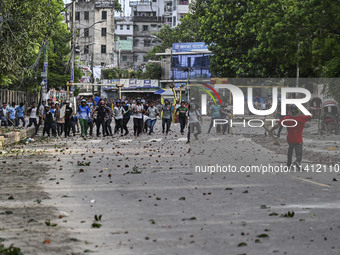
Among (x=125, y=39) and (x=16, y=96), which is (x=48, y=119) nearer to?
(x=16, y=96)

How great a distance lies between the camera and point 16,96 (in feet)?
175

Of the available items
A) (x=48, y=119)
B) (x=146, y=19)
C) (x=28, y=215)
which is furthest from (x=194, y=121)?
(x=146, y=19)

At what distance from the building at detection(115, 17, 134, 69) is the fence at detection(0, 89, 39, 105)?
7111 centimetres

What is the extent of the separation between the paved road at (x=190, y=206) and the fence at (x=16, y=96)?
1107 inches

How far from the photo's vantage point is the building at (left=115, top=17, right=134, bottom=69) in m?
136

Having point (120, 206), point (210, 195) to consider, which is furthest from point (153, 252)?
point (210, 195)

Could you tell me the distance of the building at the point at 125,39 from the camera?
447ft

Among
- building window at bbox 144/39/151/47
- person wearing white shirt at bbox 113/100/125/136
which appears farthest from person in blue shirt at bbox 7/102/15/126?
building window at bbox 144/39/151/47

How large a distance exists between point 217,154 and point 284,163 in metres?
3.56

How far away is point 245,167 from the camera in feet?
57.8

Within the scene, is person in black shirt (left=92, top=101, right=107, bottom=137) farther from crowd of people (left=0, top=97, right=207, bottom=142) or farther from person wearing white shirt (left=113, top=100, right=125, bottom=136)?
person wearing white shirt (left=113, top=100, right=125, bottom=136)

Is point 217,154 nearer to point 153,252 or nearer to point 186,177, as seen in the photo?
point 186,177

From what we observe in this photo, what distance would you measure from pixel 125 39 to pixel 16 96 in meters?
86.9

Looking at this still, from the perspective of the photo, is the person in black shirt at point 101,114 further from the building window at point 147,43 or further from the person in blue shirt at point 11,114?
the building window at point 147,43
